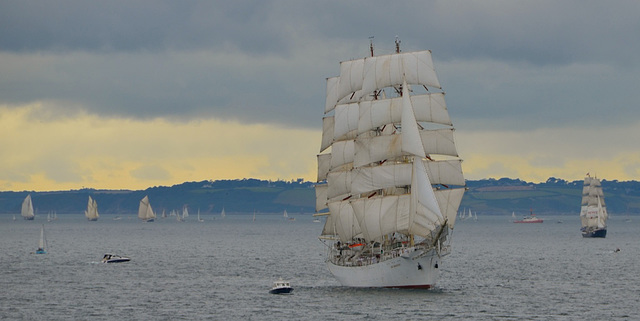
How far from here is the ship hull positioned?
9606cm

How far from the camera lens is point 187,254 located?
184500 mm

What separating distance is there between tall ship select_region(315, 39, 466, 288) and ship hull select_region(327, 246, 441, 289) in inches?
3.8

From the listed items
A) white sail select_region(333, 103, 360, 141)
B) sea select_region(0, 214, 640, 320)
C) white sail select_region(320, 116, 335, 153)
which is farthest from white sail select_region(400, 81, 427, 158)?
white sail select_region(320, 116, 335, 153)

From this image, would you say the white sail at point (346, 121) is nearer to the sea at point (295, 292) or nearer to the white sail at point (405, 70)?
the white sail at point (405, 70)

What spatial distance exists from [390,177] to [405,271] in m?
10.5

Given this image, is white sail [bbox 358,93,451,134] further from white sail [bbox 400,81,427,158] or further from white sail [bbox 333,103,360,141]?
white sail [bbox 400,81,427,158]

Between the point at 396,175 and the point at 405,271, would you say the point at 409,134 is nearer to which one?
the point at 396,175

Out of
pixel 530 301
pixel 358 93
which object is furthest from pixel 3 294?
pixel 530 301

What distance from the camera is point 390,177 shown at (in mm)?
102000

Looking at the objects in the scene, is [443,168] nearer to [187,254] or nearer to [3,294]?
[3,294]

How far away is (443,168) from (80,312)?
40948 millimetres

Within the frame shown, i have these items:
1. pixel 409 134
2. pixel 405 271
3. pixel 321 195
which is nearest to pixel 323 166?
pixel 321 195

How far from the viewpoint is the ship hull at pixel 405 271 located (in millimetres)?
96062

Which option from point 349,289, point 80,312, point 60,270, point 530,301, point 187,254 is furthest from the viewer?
point 187,254
